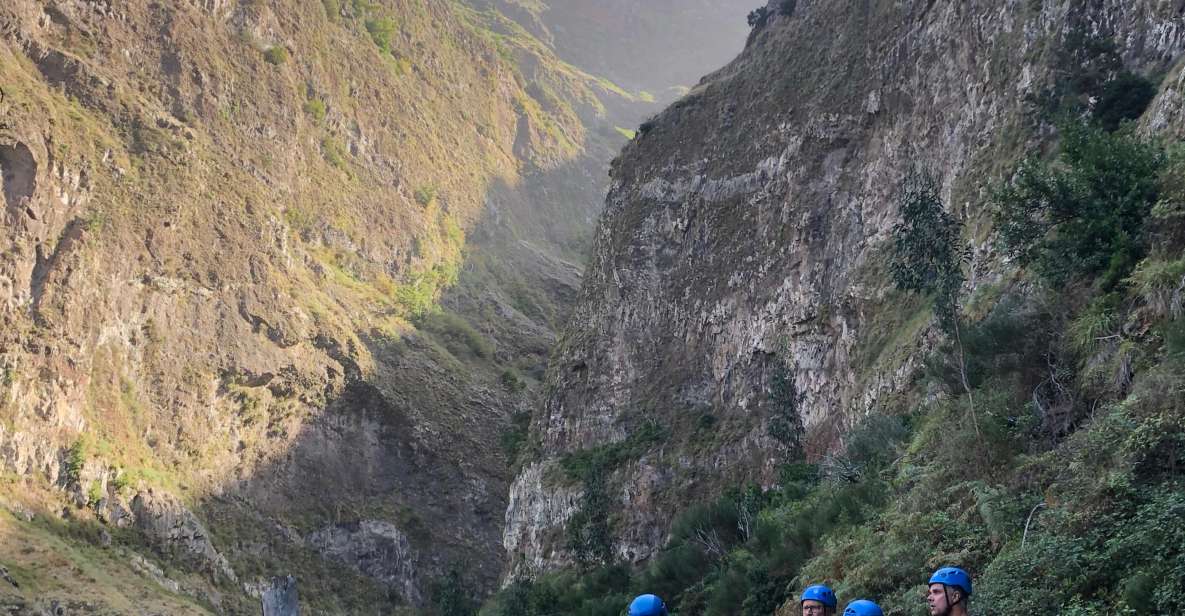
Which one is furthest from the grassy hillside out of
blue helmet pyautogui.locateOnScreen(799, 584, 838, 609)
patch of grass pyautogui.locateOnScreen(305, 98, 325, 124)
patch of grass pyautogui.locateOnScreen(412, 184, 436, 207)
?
patch of grass pyautogui.locateOnScreen(412, 184, 436, 207)

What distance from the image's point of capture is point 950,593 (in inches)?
237

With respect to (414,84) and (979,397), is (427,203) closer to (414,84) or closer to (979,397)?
(414,84)

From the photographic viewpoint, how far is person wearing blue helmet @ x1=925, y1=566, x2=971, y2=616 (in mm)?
6000

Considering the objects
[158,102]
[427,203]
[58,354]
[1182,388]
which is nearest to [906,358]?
[1182,388]

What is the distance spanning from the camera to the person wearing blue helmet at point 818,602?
20.8ft

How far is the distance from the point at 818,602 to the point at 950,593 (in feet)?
2.90

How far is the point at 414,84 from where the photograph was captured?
334ft

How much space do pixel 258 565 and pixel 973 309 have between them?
43423 millimetres

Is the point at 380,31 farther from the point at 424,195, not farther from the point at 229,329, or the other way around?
the point at 229,329

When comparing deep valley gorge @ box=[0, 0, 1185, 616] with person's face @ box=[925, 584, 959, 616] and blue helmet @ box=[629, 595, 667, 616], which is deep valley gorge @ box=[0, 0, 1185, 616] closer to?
person's face @ box=[925, 584, 959, 616]

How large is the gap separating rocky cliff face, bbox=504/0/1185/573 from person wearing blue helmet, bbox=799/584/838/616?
15.4 meters

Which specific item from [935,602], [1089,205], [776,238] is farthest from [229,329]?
[935,602]

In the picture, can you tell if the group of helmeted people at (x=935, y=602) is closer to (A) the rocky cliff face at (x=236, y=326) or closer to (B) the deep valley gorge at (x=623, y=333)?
(B) the deep valley gorge at (x=623, y=333)

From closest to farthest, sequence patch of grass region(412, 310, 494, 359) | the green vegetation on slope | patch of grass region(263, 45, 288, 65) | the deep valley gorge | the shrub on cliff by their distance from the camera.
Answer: the green vegetation on slope → the deep valley gorge → the shrub on cliff → patch of grass region(412, 310, 494, 359) → patch of grass region(263, 45, 288, 65)
